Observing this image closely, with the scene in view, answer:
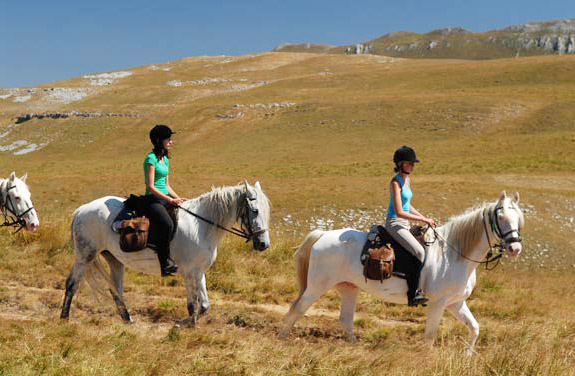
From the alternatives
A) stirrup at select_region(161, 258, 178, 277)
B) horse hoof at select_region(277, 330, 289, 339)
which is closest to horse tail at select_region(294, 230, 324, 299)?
horse hoof at select_region(277, 330, 289, 339)

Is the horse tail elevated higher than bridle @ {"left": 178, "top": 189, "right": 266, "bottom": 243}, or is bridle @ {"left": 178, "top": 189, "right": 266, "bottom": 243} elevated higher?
bridle @ {"left": 178, "top": 189, "right": 266, "bottom": 243}

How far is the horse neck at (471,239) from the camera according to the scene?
724 centimetres

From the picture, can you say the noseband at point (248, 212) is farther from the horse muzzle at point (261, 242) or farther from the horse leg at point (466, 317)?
the horse leg at point (466, 317)

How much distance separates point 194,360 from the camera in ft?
18.2

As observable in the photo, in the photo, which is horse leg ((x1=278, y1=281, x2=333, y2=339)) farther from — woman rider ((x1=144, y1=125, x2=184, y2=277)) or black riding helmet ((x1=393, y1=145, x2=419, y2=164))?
black riding helmet ((x1=393, y1=145, x2=419, y2=164))

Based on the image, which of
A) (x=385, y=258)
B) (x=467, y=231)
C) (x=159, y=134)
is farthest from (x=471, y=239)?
(x=159, y=134)

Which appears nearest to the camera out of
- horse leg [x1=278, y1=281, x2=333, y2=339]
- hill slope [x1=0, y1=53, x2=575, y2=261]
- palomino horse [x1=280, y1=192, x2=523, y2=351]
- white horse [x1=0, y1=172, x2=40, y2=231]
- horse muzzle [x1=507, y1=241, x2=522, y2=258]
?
horse muzzle [x1=507, y1=241, x2=522, y2=258]

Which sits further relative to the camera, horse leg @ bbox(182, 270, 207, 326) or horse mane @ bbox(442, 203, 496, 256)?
horse leg @ bbox(182, 270, 207, 326)

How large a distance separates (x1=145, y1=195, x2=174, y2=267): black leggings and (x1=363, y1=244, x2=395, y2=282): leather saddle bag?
3.00m

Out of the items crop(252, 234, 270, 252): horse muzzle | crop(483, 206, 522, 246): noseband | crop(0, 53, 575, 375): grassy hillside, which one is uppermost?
crop(483, 206, 522, 246): noseband

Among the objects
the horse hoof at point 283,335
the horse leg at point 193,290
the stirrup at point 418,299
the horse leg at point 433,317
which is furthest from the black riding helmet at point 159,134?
the horse leg at point 433,317

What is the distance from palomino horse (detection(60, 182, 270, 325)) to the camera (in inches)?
303

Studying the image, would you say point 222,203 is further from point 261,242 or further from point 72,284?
point 72,284

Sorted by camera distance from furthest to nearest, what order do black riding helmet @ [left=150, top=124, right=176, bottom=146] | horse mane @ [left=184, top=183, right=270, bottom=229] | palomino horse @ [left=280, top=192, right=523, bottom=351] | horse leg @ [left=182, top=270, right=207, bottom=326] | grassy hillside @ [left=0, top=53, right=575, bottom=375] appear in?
1. horse mane @ [left=184, top=183, right=270, bottom=229]
2. black riding helmet @ [left=150, top=124, right=176, bottom=146]
3. horse leg @ [left=182, top=270, right=207, bottom=326]
4. palomino horse @ [left=280, top=192, right=523, bottom=351]
5. grassy hillside @ [left=0, top=53, right=575, bottom=375]
